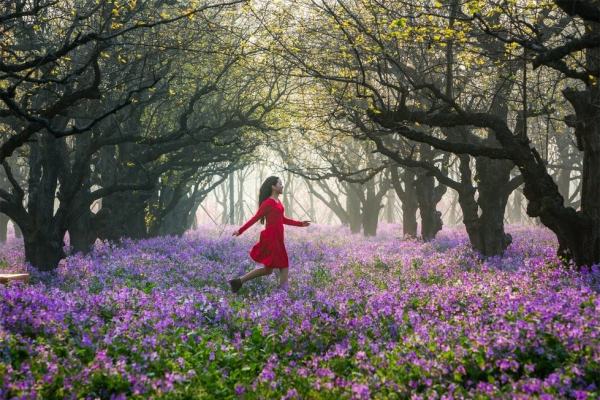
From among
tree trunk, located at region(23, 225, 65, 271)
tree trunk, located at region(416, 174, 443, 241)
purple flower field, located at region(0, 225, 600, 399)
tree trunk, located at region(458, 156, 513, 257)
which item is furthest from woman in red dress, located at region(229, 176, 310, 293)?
tree trunk, located at region(416, 174, 443, 241)

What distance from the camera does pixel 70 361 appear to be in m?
6.65

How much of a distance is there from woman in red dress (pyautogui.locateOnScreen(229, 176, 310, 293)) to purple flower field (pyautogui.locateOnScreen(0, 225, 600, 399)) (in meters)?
1.44

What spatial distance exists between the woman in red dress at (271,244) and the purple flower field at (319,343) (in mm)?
1442

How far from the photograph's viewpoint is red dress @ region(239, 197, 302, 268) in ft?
44.5

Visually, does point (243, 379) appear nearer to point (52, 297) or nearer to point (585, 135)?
point (52, 297)

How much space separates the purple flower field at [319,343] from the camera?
6074 millimetres

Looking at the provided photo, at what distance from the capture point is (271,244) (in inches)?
539

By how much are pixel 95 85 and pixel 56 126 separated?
7.42m

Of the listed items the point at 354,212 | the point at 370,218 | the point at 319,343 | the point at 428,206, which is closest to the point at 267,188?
the point at 319,343

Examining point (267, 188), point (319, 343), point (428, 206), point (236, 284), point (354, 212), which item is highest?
point (267, 188)

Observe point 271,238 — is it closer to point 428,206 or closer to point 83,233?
point 83,233

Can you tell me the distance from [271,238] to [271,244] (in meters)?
0.13

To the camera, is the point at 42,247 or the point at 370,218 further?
the point at 370,218

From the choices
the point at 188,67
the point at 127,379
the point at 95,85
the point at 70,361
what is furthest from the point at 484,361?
the point at 188,67
